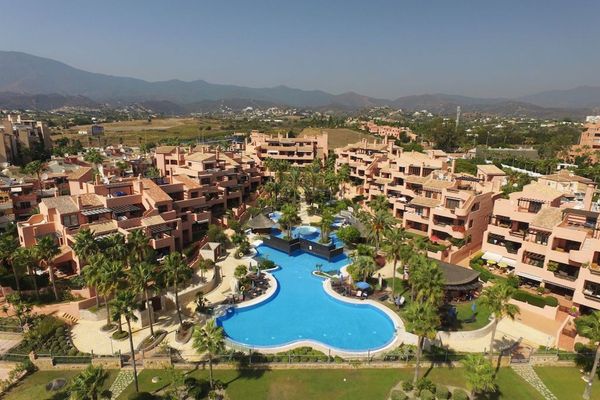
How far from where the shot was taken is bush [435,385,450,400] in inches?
1101

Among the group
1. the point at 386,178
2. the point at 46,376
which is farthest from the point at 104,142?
the point at 46,376

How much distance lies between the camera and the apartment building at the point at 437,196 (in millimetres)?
55094

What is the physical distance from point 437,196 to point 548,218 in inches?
741

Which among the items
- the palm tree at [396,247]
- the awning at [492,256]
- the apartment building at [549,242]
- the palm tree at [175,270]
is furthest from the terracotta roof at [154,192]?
the apartment building at [549,242]

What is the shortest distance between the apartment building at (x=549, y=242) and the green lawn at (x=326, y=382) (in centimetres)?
1528

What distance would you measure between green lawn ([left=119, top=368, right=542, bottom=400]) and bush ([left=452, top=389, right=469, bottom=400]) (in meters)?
1.26

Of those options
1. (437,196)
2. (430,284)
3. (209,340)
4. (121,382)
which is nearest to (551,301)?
(430,284)

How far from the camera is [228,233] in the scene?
2530 inches

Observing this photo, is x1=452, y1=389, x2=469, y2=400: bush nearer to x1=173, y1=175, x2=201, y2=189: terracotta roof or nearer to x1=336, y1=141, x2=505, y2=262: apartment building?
x1=336, y1=141, x2=505, y2=262: apartment building

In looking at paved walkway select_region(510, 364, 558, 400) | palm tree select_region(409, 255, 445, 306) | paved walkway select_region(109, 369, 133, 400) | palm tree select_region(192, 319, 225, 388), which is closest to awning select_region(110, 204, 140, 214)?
paved walkway select_region(109, 369, 133, 400)

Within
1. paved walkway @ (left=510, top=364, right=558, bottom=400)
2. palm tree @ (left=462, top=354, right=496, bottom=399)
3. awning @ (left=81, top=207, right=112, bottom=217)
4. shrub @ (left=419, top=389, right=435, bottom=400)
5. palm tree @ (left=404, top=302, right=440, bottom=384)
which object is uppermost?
awning @ (left=81, top=207, right=112, bottom=217)

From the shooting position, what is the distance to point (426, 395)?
27.7 metres

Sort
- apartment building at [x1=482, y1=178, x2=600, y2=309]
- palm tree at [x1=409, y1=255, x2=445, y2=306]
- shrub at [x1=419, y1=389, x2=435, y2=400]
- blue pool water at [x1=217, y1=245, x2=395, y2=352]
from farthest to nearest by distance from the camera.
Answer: apartment building at [x1=482, y1=178, x2=600, y2=309] → blue pool water at [x1=217, y1=245, x2=395, y2=352] → palm tree at [x1=409, y1=255, x2=445, y2=306] → shrub at [x1=419, y1=389, x2=435, y2=400]

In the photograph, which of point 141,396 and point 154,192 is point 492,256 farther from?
point 154,192
